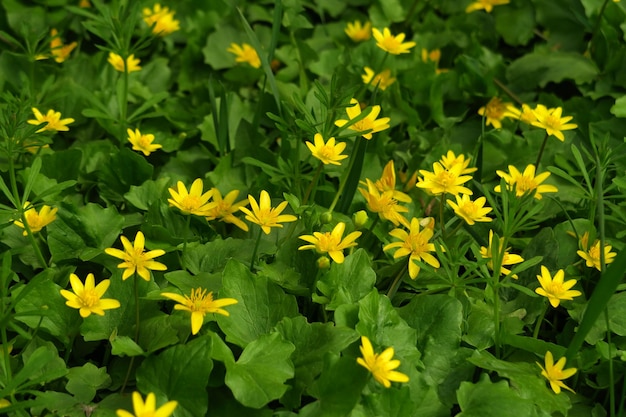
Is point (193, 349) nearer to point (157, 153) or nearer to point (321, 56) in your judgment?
point (157, 153)

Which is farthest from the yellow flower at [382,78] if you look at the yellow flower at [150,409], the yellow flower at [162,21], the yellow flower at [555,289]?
the yellow flower at [150,409]

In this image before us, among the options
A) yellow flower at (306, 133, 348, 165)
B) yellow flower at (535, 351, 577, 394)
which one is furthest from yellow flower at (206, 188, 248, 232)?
yellow flower at (535, 351, 577, 394)

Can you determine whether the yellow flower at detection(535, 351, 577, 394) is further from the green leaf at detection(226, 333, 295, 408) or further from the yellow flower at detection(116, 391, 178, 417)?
the yellow flower at detection(116, 391, 178, 417)

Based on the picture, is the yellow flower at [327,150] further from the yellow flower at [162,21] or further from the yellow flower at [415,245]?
the yellow flower at [162,21]

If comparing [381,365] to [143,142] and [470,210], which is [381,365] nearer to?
[470,210]

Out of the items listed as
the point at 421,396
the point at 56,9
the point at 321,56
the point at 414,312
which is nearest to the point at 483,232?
the point at 414,312
